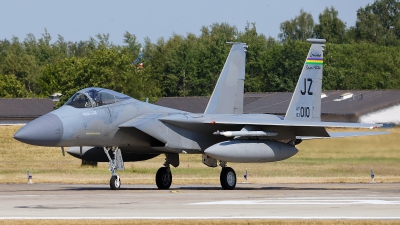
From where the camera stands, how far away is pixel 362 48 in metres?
97.6

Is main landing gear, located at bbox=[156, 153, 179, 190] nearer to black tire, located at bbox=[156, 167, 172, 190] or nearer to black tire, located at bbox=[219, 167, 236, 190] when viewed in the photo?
black tire, located at bbox=[156, 167, 172, 190]

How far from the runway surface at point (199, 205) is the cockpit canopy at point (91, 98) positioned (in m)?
2.34

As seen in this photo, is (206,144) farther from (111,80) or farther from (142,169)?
(111,80)

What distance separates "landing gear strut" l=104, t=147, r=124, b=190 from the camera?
21.2 metres

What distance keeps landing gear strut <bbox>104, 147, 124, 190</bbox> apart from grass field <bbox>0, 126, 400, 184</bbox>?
5103mm

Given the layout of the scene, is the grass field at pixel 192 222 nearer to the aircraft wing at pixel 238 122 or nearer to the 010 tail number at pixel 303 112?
the aircraft wing at pixel 238 122

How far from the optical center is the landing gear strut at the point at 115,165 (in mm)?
21172

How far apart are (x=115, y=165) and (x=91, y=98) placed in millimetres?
1853

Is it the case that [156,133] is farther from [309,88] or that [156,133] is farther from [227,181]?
[309,88]

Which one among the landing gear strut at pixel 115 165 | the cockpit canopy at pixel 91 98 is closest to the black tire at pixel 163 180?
the landing gear strut at pixel 115 165

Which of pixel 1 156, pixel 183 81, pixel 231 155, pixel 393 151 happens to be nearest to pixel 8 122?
pixel 1 156

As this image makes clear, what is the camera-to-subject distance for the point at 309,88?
24.8m

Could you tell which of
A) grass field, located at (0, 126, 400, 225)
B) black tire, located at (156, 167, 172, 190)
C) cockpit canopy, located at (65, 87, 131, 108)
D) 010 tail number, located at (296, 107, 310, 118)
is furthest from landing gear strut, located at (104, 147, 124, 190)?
010 tail number, located at (296, 107, 310, 118)

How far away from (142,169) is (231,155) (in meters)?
15.2
